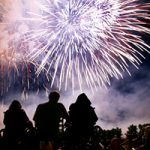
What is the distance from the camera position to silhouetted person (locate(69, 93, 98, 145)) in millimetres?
8430

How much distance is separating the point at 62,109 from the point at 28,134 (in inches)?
38.4

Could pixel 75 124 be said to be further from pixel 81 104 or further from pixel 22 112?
pixel 22 112

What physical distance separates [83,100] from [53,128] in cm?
94

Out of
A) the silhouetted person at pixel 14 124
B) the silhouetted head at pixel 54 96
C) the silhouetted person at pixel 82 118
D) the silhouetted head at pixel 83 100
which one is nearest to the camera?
the silhouetted person at pixel 14 124

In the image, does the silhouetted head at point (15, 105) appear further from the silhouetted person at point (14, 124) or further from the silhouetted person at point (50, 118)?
the silhouetted person at point (50, 118)

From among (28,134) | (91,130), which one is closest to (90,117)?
(91,130)

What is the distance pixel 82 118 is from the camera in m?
8.48

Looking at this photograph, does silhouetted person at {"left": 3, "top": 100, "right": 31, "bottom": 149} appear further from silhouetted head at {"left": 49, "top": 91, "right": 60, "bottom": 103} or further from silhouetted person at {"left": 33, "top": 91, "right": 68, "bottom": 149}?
silhouetted head at {"left": 49, "top": 91, "right": 60, "bottom": 103}

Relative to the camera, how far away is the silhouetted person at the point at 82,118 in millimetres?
8430

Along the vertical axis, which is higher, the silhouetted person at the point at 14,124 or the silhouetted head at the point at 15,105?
the silhouetted head at the point at 15,105

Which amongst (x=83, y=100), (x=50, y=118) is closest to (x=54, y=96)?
(x=50, y=118)

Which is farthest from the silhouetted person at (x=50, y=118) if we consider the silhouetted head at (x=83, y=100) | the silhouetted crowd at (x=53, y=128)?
the silhouetted head at (x=83, y=100)

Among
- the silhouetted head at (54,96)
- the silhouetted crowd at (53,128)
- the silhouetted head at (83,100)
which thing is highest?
the silhouetted head at (54,96)

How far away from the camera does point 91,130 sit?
8469 millimetres
